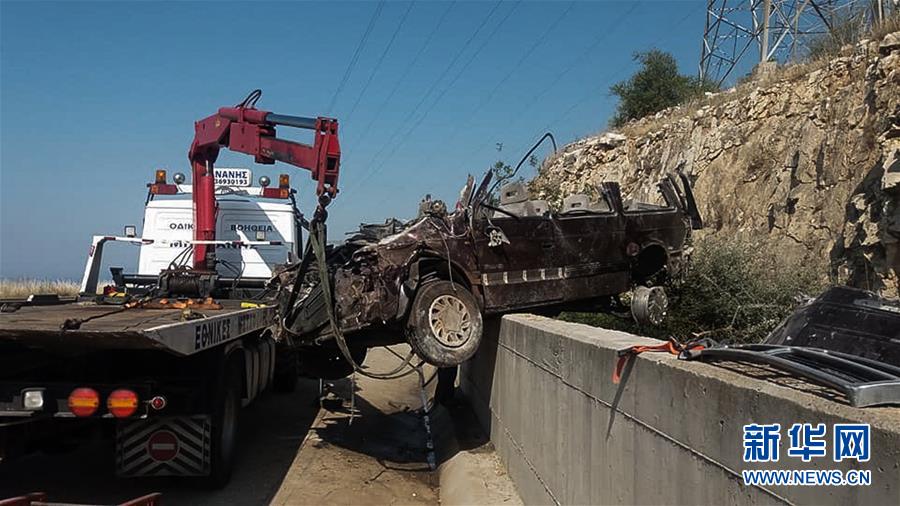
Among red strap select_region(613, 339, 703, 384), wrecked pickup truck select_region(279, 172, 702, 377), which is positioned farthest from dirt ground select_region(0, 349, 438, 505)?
red strap select_region(613, 339, 703, 384)

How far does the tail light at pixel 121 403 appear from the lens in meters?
5.51

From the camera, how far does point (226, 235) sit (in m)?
11.0

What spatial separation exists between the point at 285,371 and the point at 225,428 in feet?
13.2

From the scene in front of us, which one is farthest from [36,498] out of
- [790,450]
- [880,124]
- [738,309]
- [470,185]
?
[880,124]

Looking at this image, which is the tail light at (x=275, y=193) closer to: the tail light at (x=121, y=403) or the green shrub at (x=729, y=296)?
the green shrub at (x=729, y=296)

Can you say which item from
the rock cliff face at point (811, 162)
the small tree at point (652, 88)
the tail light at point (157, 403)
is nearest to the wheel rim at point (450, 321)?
the tail light at point (157, 403)

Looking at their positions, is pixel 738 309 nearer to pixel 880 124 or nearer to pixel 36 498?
pixel 880 124

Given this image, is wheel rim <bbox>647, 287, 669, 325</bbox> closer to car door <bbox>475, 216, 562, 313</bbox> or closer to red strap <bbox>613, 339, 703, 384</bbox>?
car door <bbox>475, 216, 562, 313</bbox>

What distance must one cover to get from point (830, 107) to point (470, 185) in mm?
7034

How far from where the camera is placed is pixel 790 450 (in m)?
2.48

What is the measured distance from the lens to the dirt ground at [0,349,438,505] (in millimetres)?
6738

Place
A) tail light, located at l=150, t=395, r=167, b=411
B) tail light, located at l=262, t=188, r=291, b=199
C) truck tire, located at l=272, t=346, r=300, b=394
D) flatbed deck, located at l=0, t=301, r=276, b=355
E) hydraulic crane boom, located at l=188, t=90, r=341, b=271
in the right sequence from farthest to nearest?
tail light, located at l=262, t=188, r=291, b=199
hydraulic crane boom, located at l=188, t=90, r=341, b=271
truck tire, located at l=272, t=346, r=300, b=394
tail light, located at l=150, t=395, r=167, b=411
flatbed deck, located at l=0, t=301, r=276, b=355

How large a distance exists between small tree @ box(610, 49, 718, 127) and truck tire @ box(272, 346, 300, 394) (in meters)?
19.1

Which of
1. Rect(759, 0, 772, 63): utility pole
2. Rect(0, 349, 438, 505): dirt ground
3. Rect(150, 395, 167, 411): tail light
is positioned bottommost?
Rect(0, 349, 438, 505): dirt ground
